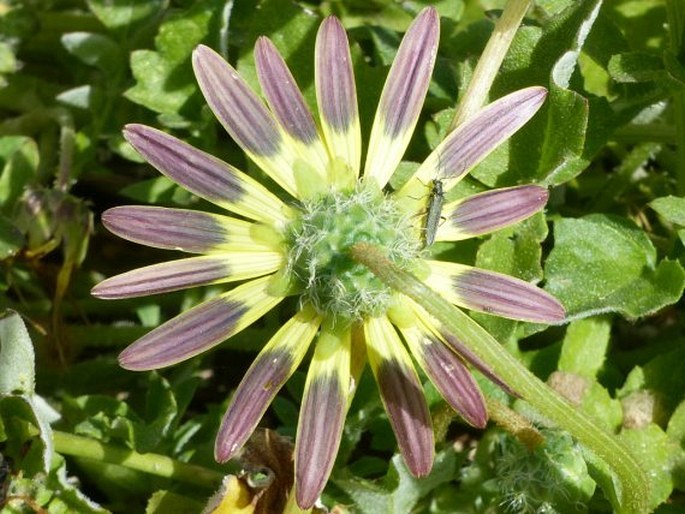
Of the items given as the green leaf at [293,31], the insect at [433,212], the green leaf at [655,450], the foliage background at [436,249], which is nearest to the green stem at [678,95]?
the foliage background at [436,249]

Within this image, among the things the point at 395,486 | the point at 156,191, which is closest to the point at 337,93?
the point at 156,191

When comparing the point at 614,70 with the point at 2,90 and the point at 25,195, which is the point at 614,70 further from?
the point at 2,90

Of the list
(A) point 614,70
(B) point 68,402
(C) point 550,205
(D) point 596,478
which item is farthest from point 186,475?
(A) point 614,70

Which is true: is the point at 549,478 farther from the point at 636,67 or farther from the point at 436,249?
the point at 636,67

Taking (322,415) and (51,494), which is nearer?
(322,415)

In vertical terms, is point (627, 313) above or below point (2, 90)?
below
